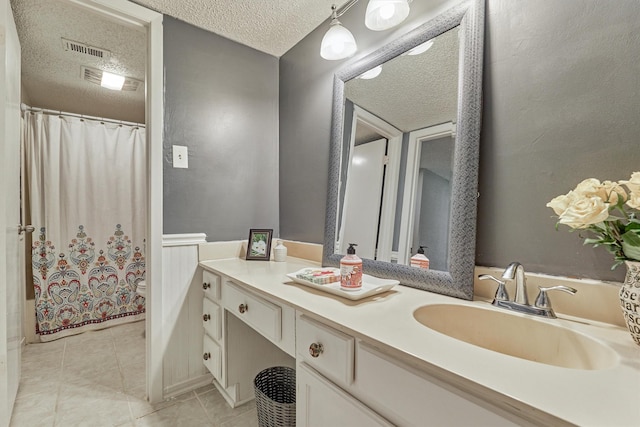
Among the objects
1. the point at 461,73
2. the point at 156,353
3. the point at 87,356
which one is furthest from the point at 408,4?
the point at 87,356

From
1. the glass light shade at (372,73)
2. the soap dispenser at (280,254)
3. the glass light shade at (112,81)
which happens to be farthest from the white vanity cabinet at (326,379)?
the glass light shade at (112,81)

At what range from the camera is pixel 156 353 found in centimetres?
157

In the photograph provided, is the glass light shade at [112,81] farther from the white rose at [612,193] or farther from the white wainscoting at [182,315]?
the white rose at [612,193]

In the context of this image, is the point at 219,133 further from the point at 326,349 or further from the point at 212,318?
the point at 326,349

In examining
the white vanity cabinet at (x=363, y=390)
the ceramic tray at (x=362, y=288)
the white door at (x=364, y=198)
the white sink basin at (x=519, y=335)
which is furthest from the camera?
the white door at (x=364, y=198)

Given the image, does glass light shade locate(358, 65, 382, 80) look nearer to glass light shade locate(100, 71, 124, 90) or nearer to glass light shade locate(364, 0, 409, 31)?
glass light shade locate(364, 0, 409, 31)

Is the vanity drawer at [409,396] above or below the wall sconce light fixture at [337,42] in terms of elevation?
below

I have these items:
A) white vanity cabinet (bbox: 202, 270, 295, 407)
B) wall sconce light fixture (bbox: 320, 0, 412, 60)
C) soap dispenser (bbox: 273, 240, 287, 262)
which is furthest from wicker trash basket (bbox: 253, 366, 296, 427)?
wall sconce light fixture (bbox: 320, 0, 412, 60)

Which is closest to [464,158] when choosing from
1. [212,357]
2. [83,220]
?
[212,357]

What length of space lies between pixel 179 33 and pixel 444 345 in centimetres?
200

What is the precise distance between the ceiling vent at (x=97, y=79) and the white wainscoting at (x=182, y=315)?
1.59 metres

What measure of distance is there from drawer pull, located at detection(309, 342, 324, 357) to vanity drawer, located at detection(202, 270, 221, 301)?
2.67 ft

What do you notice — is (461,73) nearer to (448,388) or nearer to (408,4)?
(408,4)

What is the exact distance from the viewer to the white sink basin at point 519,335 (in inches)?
26.3
